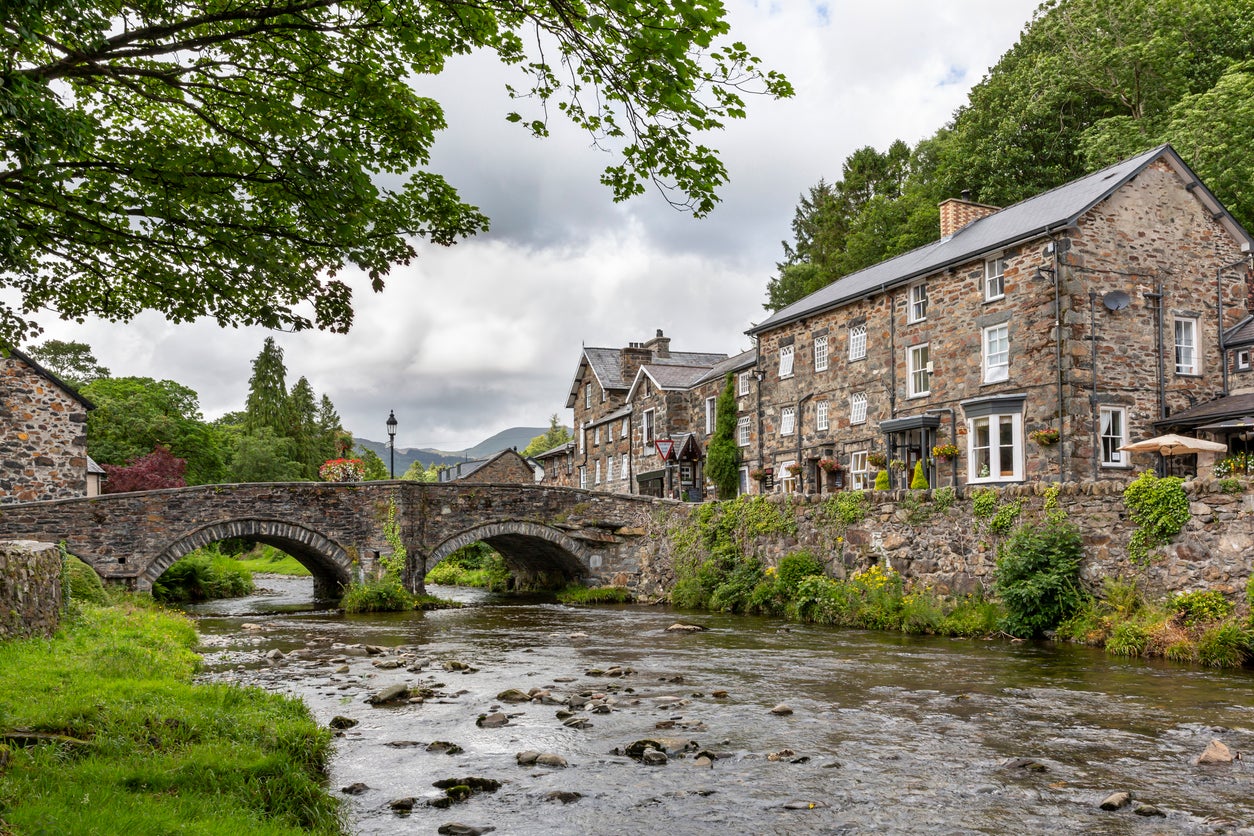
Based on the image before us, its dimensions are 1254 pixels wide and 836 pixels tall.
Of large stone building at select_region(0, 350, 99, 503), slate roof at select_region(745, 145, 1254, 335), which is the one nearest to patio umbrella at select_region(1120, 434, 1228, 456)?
slate roof at select_region(745, 145, 1254, 335)

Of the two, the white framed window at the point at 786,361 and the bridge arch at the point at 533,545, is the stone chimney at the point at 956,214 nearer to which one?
the white framed window at the point at 786,361

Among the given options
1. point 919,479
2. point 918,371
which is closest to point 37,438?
point 919,479

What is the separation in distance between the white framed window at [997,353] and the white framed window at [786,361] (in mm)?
9208

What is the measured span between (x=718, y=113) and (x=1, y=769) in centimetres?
622

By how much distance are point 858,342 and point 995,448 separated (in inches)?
283

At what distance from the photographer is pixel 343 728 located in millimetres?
10375

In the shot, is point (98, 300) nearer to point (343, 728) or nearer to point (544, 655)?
point (343, 728)

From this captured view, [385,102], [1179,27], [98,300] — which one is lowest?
[98,300]

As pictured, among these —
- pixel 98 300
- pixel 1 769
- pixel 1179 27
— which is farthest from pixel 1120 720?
pixel 1179 27

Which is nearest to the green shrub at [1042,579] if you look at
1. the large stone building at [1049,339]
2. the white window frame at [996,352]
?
the large stone building at [1049,339]

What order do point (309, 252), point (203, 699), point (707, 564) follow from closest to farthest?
point (309, 252)
point (203, 699)
point (707, 564)

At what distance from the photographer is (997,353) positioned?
26531 millimetres

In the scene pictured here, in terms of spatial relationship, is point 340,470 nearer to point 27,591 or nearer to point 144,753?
point 27,591

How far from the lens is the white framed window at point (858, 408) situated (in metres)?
31.3
